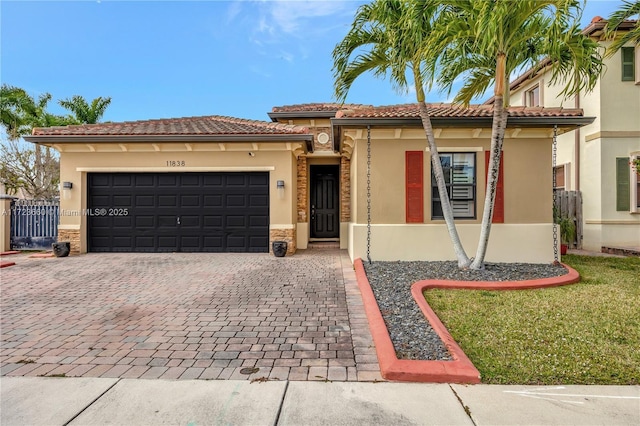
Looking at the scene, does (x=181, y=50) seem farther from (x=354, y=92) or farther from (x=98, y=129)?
(x=354, y=92)

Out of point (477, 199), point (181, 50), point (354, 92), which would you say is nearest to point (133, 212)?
point (181, 50)

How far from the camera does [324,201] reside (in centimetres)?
1179

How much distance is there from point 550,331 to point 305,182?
8.54m

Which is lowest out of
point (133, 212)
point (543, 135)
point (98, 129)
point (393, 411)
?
point (393, 411)

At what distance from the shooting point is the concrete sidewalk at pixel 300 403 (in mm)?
2342

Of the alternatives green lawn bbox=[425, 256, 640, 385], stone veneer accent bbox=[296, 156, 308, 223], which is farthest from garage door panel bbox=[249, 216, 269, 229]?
green lawn bbox=[425, 256, 640, 385]

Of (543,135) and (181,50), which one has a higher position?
(181,50)

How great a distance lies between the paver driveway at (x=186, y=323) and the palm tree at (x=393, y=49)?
381 centimetres

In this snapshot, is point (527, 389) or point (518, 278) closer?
point (527, 389)

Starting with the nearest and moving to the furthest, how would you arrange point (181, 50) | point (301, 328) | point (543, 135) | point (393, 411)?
point (393, 411)
point (301, 328)
point (543, 135)
point (181, 50)

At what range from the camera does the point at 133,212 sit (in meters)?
9.89

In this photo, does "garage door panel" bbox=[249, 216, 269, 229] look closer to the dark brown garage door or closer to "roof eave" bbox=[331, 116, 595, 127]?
the dark brown garage door

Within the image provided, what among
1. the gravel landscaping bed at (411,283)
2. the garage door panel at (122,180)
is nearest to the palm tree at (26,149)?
the garage door panel at (122,180)

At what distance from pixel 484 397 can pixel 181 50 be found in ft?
46.1
